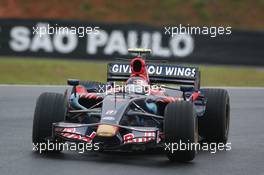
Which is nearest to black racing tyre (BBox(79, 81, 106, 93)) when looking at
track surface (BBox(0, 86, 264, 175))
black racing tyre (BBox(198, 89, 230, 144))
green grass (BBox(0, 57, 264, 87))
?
track surface (BBox(0, 86, 264, 175))

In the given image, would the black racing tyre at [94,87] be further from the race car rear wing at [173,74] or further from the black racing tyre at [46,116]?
the black racing tyre at [46,116]

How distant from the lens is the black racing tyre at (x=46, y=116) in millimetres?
10250

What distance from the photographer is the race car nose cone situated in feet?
32.0

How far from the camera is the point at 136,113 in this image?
1041 cm

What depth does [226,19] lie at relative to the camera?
1384 inches

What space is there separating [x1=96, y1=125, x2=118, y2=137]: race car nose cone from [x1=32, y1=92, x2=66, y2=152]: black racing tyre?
0.68 metres

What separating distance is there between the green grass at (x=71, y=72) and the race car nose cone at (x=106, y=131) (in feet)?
40.2

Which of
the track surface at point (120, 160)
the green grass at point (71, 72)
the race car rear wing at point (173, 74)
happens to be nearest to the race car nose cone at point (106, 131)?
the track surface at point (120, 160)

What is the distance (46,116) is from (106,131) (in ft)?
2.93

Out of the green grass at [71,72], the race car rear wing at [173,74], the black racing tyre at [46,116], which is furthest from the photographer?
the green grass at [71,72]

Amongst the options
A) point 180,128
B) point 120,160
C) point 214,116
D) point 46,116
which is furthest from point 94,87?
point 180,128

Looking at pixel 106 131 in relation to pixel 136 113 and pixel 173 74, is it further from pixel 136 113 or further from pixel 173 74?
pixel 173 74

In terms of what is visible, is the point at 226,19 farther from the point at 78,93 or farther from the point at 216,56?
the point at 78,93

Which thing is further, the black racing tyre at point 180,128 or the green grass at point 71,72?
Result: the green grass at point 71,72
